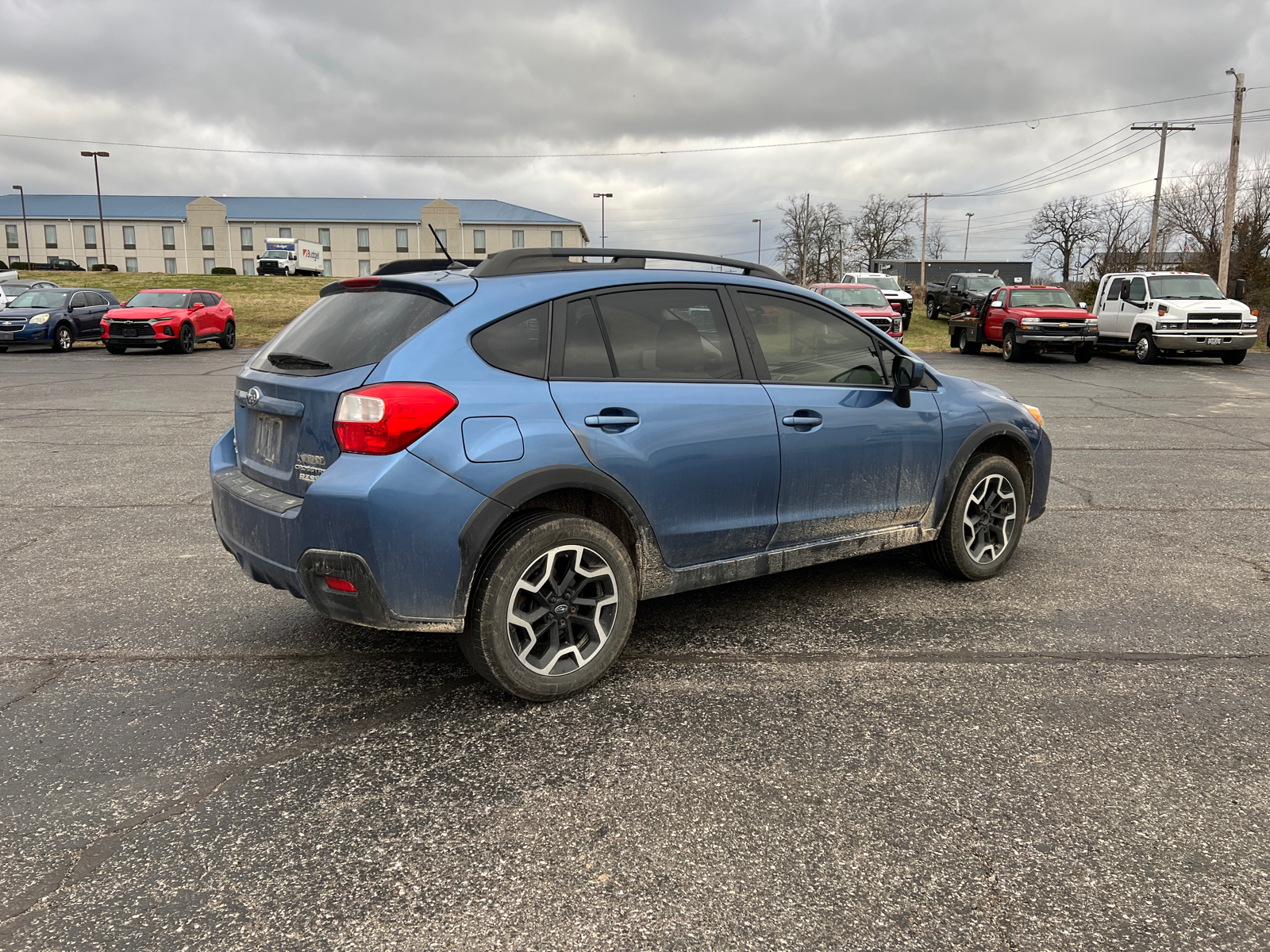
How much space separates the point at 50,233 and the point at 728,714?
348 ft

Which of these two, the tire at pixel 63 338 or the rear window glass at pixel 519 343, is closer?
the rear window glass at pixel 519 343

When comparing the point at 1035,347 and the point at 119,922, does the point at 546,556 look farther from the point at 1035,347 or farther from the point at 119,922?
the point at 1035,347

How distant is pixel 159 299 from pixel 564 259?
80.0 feet

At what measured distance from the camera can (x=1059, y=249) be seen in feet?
283

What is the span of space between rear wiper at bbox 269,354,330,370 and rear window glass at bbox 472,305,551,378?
630 millimetres

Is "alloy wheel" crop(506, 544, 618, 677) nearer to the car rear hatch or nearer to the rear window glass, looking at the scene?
the rear window glass

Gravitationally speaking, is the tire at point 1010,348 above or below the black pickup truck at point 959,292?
below

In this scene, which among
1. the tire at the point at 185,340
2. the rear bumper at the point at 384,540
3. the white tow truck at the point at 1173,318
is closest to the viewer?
the rear bumper at the point at 384,540

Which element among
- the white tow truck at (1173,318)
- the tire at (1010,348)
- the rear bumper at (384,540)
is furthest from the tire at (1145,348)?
the rear bumper at (384,540)

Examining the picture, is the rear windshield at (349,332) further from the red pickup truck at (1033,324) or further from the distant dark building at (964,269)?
the distant dark building at (964,269)

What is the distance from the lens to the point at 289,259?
64250mm

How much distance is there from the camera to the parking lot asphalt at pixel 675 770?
7.95 feet

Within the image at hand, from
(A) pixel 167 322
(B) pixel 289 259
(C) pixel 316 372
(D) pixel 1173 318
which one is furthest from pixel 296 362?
(B) pixel 289 259

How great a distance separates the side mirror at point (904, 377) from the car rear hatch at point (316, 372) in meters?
2.34
